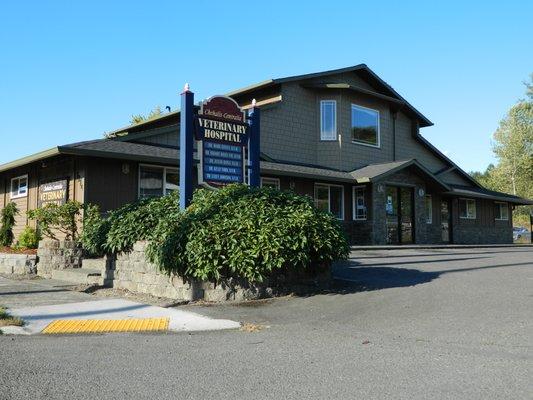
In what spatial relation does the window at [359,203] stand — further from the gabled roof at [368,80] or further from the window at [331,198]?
the gabled roof at [368,80]

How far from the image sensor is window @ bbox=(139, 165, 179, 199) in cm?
1586

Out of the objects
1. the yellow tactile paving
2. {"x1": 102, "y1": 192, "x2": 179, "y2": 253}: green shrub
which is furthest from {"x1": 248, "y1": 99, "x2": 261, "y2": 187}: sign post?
the yellow tactile paving

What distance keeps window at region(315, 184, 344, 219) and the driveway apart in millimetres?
11776

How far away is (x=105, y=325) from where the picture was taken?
750 cm

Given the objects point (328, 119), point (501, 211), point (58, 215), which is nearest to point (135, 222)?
point (58, 215)

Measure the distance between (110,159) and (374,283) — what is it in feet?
27.5

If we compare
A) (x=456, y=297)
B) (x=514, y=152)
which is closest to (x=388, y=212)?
(x=456, y=297)

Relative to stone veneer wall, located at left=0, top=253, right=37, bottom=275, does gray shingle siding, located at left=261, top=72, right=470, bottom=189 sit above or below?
above

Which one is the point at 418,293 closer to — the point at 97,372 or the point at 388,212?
the point at 97,372

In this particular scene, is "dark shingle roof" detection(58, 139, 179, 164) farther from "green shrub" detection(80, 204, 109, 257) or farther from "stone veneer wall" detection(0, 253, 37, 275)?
"stone veneer wall" detection(0, 253, 37, 275)

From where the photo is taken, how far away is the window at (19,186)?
723 inches

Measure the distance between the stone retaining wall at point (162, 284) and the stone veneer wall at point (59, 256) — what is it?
2.33 m

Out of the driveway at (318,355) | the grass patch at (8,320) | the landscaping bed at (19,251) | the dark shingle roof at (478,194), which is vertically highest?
the dark shingle roof at (478,194)

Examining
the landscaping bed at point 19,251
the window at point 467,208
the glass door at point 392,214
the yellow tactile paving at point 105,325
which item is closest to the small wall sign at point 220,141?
the yellow tactile paving at point 105,325
